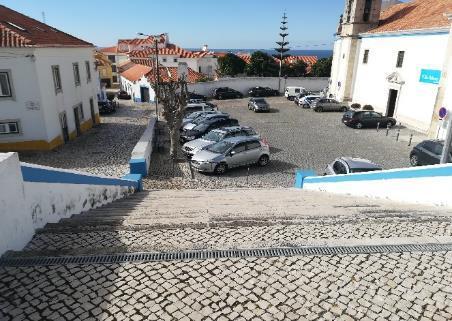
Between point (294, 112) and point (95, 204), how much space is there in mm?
26756

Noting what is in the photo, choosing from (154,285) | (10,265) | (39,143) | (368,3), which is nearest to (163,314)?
(154,285)

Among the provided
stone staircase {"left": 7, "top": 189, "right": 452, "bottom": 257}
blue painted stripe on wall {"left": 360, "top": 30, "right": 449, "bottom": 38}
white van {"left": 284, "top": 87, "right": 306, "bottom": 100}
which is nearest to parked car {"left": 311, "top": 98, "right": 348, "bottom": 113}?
blue painted stripe on wall {"left": 360, "top": 30, "right": 449, "bottom": 38}

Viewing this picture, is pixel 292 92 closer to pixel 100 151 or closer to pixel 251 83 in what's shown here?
pixel 251 83

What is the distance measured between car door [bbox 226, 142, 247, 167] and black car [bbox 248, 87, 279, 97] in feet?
89.4

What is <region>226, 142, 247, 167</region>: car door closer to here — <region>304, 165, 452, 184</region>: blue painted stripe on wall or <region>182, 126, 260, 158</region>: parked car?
<region>182, 126, 260, 158</region>: parked car

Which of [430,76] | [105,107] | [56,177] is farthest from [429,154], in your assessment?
[105,107]

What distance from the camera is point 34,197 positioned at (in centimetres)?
564

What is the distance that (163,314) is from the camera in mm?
3645

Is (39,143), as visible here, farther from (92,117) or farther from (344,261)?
(344,261)

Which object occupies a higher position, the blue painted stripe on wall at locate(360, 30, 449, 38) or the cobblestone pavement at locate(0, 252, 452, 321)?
the blue painted stripe on wall at locate(360, 30, 449, 38)

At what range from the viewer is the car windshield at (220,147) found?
16188mm

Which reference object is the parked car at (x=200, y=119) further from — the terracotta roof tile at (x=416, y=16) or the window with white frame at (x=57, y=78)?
the terracotta roof tile at (x=416, y=16)

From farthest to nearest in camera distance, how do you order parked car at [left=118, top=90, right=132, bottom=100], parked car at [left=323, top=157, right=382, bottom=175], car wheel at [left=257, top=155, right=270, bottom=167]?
1. parked car at [left=118, top=90, right=132, bottom=100]
2. car wheel at [left=257, top=155, right=270, bottom=167]
3. parked car at [left=323, top=157, right=382, bottom=175]

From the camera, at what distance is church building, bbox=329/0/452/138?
73.0 feet
